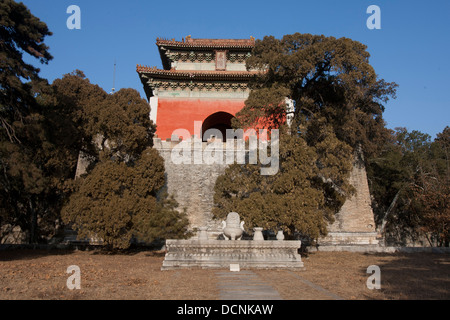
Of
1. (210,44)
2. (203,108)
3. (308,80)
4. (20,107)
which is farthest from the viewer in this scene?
(210,44)

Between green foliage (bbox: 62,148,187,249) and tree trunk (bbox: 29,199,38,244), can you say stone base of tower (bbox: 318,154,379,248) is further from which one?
tree trunk (bbox: 29,199,38,244)

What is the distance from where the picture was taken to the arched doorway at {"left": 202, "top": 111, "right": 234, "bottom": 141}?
57.1ft

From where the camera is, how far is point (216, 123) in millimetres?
19172

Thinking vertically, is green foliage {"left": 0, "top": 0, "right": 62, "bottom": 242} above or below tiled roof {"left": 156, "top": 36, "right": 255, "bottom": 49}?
below

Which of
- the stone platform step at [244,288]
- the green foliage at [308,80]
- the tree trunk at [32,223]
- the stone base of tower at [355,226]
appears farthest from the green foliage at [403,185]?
the tree trunk at [32,223]

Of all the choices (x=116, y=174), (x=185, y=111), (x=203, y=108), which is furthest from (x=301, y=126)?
(x=185, y=111)

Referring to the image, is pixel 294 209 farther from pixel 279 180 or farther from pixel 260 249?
pixel 260 249

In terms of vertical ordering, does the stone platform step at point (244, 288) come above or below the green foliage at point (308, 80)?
below

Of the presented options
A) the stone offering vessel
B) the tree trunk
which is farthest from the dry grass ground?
the tree trunk

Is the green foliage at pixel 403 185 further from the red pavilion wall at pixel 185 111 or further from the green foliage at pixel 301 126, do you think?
the red pavilion wall at pixel 185 111

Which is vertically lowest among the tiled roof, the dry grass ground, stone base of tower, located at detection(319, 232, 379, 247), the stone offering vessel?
stone base of tower, located at detection(319, 232, 379, 247)

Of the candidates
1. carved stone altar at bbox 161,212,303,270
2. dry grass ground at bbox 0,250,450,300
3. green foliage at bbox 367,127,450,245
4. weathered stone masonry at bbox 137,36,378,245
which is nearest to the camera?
dry grass ground at bbox 0,250,450,300

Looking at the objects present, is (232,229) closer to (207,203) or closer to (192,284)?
(192,284)

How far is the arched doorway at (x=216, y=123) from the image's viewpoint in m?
17.4
